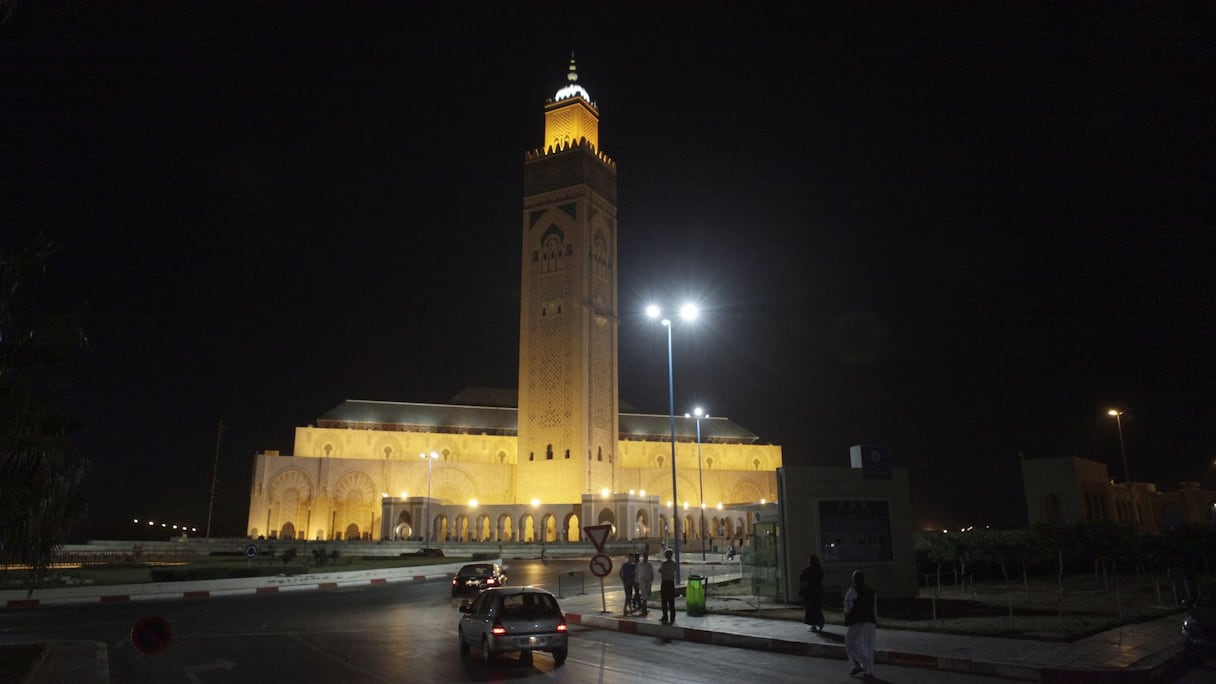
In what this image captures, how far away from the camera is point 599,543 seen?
53.5 feet

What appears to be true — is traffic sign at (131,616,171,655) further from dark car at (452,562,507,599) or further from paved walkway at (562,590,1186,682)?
dark car at (452,562,507,599)

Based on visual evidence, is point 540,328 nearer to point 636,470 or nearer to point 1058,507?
point 636,470

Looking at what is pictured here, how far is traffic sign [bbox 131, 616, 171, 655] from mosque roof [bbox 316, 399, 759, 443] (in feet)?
234

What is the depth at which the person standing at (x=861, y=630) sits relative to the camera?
1005 cm

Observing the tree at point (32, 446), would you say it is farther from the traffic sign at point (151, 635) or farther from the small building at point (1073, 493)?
Answer: the small building at point (1073, 493)

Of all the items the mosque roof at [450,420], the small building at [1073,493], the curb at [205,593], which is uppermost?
the mosque roof at [450,420]

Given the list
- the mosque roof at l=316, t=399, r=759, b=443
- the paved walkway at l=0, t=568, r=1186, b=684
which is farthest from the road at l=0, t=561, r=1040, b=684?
the mosque roof at l=316, t=399, r=759, b=443

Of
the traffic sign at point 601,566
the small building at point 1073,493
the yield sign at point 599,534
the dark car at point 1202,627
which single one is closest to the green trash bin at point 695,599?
the traffic sign at point 601,566

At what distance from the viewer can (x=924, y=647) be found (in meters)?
11.5

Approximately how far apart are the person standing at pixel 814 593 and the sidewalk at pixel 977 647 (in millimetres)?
184

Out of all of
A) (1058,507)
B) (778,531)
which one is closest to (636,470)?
(1058,507)

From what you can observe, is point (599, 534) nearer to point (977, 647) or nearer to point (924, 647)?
point (924, 647)

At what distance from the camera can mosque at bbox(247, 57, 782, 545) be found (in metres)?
62.3

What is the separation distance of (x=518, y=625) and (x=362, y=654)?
2.74 m
